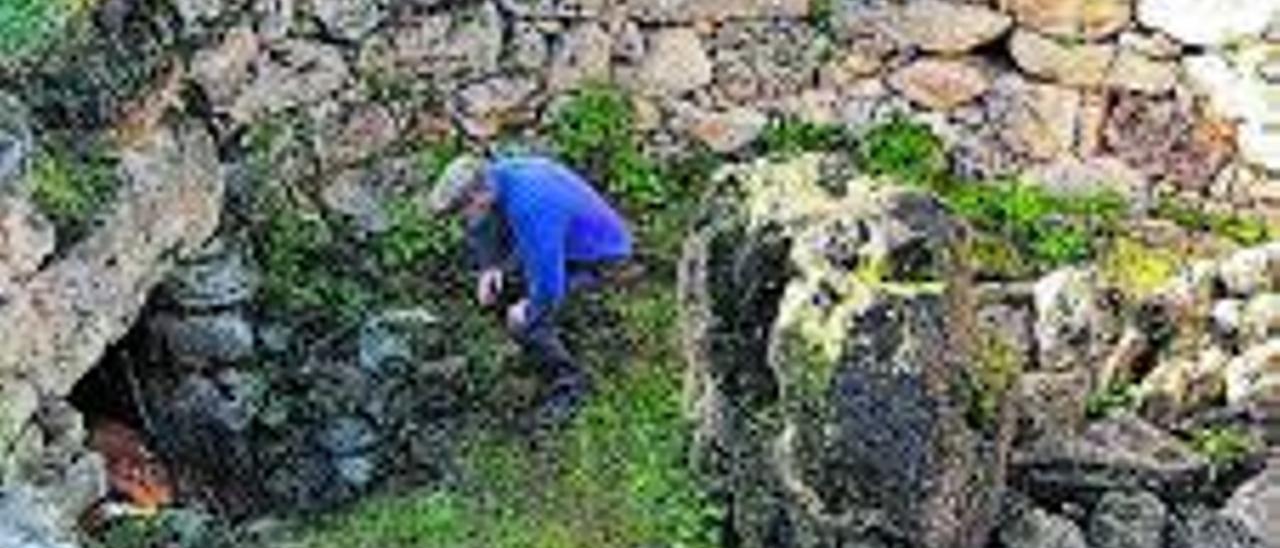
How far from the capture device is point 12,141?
9859 mm

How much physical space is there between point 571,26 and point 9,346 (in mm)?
3335

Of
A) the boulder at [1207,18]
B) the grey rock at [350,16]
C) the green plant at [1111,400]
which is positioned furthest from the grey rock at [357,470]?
the boulder at [1207,18]

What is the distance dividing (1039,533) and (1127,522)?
281 millimetres

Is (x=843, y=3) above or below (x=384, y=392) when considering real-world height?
above

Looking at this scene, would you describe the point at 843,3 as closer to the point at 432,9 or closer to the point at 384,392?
the point at 432,9

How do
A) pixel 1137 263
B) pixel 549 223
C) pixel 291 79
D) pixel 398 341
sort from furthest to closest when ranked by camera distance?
pixel 1137 263 < pixel 291 79 < pixel 398 341 < pixel 549 223

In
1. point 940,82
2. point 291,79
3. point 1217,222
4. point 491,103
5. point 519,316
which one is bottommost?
point 1217,222

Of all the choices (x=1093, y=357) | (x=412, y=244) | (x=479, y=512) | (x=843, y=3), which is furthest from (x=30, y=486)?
(x=843, y=3)

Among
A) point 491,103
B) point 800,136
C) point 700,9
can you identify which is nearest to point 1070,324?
point 800,136

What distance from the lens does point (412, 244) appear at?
469 inches

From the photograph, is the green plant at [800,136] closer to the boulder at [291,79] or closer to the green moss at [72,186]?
the boulder at [291,79]

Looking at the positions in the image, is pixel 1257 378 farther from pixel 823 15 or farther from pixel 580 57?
pixel 580 57

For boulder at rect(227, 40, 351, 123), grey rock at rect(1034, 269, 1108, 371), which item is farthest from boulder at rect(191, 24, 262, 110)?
A: grey rock at rect(1034, 269, 1108, 371)

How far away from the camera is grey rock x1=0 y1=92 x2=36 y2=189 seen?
9805 millimetres
